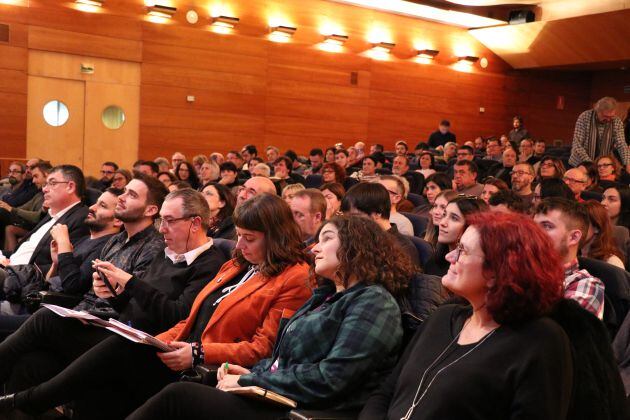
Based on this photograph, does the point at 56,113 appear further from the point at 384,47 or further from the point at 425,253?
the point at 425,253

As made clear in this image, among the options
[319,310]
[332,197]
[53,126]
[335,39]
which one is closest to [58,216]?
[332,197]

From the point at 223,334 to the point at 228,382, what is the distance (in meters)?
0.40

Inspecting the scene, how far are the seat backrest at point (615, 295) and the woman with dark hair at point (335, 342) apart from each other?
0.71 metres

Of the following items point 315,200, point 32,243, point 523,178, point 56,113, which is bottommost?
point 32,243

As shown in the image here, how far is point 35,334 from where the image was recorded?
266 cm

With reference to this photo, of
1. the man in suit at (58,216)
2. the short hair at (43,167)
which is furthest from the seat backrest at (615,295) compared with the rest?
the short hair at (43,167)

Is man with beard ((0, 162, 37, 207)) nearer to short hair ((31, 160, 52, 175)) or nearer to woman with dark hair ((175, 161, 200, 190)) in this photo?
short hair ((31, 160, 52, 175))

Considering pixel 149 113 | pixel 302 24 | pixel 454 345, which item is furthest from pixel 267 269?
pixel 302 24

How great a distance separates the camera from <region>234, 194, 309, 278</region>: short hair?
247cm

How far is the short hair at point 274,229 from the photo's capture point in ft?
8.11

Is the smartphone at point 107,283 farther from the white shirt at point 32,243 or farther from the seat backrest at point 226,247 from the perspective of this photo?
the white shirt at point 32,243

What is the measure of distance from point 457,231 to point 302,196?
0.86m

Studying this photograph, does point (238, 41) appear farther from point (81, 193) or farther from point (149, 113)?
point (81, 193)

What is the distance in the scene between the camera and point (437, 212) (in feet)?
11.7
